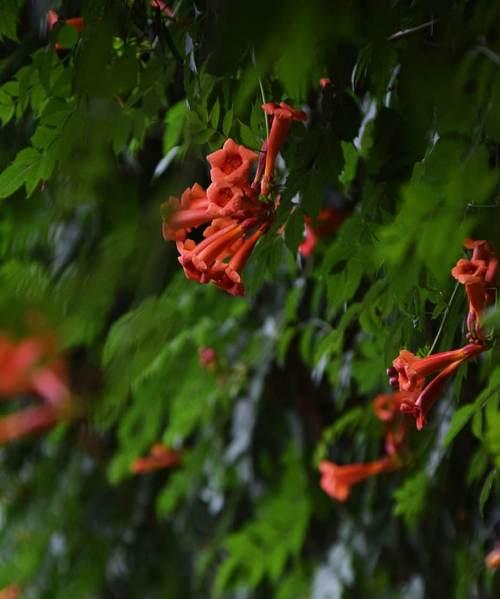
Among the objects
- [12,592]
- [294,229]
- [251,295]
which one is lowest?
[12,592]

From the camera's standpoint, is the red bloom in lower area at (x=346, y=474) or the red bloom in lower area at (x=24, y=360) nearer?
the red bloom in lower area at (x=24, y=360)

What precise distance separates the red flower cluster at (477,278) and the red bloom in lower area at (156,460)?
1932mm

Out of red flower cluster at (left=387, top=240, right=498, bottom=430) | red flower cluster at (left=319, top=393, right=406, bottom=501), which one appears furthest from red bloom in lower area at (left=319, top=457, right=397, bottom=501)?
red flower cluster at (left=387, top=240, right=498, bottom=430)

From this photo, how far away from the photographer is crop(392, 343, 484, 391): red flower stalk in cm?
103

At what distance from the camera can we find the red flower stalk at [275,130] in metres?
1.08

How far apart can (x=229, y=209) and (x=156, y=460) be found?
1.97 meters

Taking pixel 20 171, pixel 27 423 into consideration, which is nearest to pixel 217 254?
pixel 20 171

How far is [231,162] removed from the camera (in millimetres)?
1045

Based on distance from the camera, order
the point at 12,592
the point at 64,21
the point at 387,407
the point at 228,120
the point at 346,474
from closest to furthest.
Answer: the point at 228,120 → the point at 64,21 → the point at 387,407 → the point at 346,474 → the point at 12,592

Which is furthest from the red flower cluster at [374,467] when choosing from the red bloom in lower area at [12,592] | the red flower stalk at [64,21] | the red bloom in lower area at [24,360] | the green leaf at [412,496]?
the red bloom in lower area at [24,360]

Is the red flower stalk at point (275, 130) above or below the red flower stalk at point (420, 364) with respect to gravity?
above

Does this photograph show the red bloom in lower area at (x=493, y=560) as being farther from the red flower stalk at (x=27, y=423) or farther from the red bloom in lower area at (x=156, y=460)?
the red flower stalk at (x=27, y=423)

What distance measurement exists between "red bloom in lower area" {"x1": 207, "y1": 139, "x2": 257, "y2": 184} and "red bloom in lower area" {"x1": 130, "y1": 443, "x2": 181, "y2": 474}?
1.90m

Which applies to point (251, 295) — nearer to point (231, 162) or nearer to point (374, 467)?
point (231, 162)
